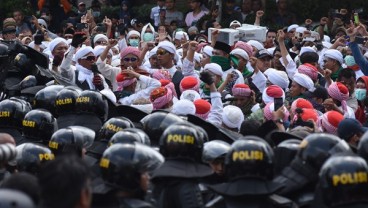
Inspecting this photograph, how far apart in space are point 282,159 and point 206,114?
4087 millimetres

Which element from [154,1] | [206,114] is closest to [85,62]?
[206,114]

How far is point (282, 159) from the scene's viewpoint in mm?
7781

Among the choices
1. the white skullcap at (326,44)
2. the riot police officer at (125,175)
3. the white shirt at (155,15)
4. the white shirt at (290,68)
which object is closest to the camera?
the riot police officer at (125,175)

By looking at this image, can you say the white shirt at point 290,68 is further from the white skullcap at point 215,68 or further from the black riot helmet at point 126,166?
the black riot helmet at point 126,166

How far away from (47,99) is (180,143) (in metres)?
3.49

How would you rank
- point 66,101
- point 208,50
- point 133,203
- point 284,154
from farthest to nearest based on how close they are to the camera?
1. point 208,50
2. point 66,101
3. point 284,154
4. point 133,203

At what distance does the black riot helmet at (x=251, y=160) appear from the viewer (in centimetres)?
720

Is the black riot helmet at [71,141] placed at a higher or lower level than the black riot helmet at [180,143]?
lower

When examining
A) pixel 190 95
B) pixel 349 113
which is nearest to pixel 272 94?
pixel 349 113

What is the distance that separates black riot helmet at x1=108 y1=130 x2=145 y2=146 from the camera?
790 cm

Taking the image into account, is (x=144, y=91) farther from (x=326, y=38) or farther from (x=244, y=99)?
(x=326, y=38)

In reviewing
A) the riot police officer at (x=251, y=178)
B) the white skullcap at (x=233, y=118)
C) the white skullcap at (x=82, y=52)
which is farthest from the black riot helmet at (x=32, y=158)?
the white skullcap at (x=82, y=52)

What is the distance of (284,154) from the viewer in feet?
25.5

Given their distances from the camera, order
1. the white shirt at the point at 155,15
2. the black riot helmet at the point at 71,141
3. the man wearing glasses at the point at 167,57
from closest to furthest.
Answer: the black riot helmet at the point at 71,141 < the man wearing glasses at the point at 167,57 < the white shirt at the point at 155,15
